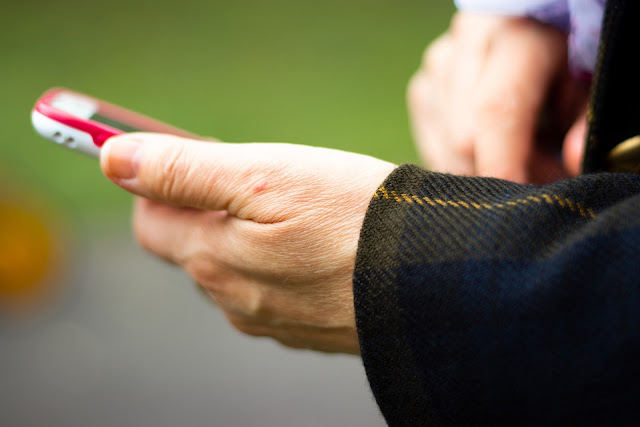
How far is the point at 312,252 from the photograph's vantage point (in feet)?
→ 2.64

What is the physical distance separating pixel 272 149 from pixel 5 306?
2.19m

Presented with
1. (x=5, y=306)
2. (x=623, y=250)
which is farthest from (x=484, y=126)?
(x=5, y=306)

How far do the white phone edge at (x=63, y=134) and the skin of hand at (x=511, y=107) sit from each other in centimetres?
60

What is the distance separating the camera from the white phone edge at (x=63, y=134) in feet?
3.23

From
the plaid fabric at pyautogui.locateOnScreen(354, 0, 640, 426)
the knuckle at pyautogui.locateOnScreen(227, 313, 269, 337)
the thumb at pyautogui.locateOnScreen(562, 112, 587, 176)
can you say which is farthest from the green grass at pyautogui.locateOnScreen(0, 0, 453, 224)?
the plaid fabric at pyautogui.locateOnScreen(354, 0, 640, 426)

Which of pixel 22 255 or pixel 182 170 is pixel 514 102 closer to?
pixel 182 170

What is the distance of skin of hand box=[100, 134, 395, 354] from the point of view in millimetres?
800

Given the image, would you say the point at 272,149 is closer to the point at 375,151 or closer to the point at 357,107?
the point at 375,151

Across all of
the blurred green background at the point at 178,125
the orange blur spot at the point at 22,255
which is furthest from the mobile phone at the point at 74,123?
the orange blur spot at the point at 22,255

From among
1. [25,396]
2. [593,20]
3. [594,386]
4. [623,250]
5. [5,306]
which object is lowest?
[25,396]

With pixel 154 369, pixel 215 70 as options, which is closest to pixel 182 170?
pixel 154 369

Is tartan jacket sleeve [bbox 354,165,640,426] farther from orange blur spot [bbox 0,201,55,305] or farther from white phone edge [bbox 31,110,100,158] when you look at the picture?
orange blur spot [bbox 0,201,55,305]

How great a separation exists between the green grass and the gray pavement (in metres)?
0.66

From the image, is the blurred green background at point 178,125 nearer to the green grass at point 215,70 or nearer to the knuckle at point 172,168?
the green grass at point 215,70
